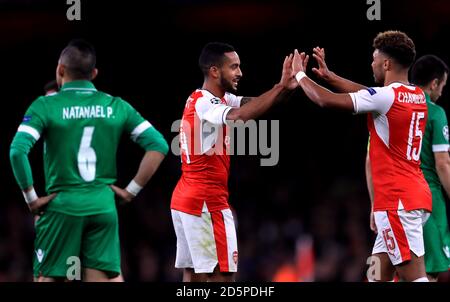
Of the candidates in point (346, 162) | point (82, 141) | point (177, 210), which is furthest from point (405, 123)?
point (346, 162)

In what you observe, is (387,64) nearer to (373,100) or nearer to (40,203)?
(373,100)

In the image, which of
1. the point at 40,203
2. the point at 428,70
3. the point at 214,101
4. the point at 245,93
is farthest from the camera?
the point at 245,93

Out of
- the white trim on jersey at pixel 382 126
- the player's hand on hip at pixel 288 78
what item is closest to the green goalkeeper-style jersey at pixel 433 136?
the white trim on jersey at pixel 382 126

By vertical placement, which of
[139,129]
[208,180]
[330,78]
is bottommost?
[208,180]

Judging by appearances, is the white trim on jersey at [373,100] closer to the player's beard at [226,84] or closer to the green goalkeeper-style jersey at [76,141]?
the player's beard at [226,84]

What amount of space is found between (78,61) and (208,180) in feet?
4.46

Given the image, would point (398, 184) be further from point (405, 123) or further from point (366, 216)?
point (366, 216)

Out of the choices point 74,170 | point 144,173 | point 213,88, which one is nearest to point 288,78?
point 213,88

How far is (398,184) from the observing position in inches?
259

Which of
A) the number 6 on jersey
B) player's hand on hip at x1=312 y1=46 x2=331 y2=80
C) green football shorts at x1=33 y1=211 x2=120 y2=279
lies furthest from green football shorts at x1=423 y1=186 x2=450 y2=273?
the number 6 on jersey

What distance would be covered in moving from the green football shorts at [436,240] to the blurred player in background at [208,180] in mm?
1738

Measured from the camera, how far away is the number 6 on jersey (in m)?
6.81

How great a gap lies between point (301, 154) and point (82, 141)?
8.86m

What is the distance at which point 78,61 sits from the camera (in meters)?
6.91
